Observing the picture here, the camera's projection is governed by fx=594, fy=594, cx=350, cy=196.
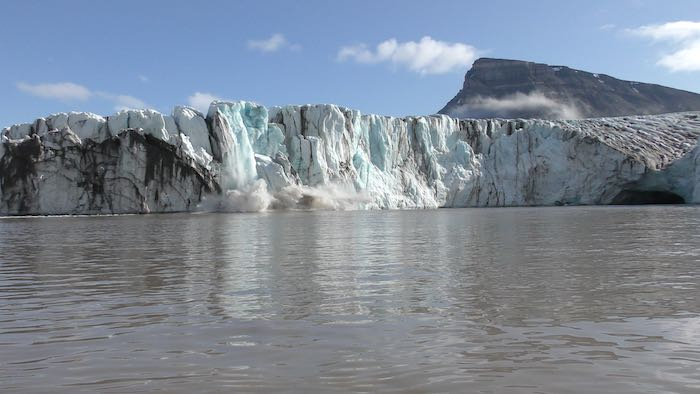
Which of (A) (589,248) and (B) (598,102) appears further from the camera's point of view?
(B) (598,102)

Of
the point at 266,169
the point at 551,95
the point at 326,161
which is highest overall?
the point at 551,95

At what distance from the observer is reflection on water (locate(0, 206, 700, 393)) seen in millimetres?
3568

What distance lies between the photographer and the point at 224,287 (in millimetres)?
7211

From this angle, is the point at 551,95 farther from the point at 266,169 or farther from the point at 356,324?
the point at 356,324

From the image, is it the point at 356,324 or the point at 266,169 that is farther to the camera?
the point at 266,169

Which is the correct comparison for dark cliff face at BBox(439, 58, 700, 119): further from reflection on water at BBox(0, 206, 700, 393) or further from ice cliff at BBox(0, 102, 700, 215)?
reflection on water at BBox(0, 206, 700, 393)

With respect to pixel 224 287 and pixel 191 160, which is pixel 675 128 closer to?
pixel 191 160

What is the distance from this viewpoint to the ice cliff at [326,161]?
38438mm

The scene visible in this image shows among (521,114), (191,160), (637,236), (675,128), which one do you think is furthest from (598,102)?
(637,236)

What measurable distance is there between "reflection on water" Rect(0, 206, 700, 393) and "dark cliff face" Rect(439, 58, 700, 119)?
142 meters

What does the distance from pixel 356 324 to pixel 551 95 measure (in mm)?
153376

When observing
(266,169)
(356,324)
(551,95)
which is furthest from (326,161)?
(551,95)

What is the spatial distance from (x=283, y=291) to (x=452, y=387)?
3.73 metres

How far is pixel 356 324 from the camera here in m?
5.03
